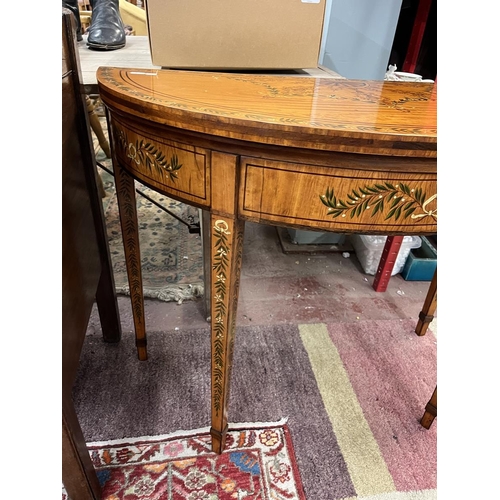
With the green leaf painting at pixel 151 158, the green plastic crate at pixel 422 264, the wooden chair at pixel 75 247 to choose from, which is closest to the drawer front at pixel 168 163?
the green leaf painting at pixel 151 158

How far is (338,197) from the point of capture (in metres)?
0.45

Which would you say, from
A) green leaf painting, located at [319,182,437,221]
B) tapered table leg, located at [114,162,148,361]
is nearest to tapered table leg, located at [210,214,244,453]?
green leaf painting, located at [319,182,437,221]

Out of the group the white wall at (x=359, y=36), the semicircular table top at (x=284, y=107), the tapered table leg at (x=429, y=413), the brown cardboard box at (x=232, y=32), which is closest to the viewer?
the semicircular table top at (x=284, y=107)

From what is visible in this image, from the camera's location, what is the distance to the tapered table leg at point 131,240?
2.32 ft

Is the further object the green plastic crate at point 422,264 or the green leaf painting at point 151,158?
the green plastic crate at point 422,264

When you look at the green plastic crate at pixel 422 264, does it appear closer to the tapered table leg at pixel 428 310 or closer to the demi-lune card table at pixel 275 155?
the tapered table leg at pixel 428 310

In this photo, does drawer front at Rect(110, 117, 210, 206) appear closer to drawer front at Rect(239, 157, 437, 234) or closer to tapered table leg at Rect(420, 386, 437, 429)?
drawer front at Rect(239, 157, 437, 234)

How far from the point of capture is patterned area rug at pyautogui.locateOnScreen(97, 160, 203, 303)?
46.1 inches

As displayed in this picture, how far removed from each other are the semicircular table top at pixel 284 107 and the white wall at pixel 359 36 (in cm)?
52

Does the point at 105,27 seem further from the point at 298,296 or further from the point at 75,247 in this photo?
the point at 298,296

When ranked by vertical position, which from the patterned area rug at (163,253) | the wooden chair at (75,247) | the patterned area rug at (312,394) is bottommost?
the patterned area rug at (163,253)

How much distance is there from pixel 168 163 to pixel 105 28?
645 mm

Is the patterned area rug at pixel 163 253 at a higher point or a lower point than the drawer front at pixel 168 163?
lower

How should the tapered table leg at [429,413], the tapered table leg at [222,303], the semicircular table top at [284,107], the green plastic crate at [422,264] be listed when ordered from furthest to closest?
the green plastic crate at [422,264], the tapered table leg at [429,413], the tapered table leg at [222,303], the semicircular table top at [284,107]
